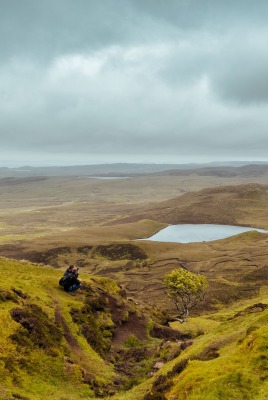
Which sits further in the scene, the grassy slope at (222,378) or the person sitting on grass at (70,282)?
the person sitting on grass at (70,282)

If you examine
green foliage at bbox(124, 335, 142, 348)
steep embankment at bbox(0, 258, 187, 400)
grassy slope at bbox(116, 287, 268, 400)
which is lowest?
green foliage at bbox(124, 335, 142, 348)

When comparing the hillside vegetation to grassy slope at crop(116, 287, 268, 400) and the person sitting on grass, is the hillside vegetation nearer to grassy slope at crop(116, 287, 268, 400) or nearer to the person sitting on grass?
grassy slope at crop(116, 287, 268, 400)

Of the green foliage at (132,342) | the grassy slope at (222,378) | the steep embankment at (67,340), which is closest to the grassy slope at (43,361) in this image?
the steep embankment at (67,340)

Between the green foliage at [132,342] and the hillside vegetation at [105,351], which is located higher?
the hillside vegetation at [105,351]

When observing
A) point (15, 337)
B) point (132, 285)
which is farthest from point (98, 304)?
point (132, 285)

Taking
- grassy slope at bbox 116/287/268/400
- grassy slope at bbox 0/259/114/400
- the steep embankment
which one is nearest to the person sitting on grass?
the steep embankment

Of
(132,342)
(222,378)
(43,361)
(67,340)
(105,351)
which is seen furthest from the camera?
(132,342)

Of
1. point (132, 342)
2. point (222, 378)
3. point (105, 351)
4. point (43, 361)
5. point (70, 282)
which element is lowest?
point (132, 342)

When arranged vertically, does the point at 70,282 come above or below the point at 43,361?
above

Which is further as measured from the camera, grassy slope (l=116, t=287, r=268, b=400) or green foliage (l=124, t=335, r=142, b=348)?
green foliage (l=124, t=335, r=142, b=348)

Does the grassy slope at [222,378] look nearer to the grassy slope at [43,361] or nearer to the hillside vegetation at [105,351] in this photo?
the hillside vegetation at [105,351]

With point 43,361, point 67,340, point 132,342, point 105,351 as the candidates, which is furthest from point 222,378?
point 132,342

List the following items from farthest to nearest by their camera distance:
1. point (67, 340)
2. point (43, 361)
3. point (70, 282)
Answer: point (70, 282) < point (67, 340) < point (43, 361)

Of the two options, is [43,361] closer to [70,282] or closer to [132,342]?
[70,282]
